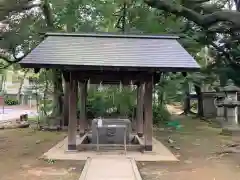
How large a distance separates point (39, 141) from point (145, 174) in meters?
5.82

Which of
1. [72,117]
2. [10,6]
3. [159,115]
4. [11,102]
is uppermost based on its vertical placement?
[10,6]

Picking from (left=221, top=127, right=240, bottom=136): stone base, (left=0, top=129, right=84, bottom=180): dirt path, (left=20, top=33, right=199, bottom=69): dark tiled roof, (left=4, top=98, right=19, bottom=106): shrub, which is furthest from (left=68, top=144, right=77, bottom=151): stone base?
(left=4, top=98, right=19, bottom=106): shrub

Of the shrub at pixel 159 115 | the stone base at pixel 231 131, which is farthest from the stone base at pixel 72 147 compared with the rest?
the shrub at pixel 159 115

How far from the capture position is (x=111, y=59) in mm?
8625

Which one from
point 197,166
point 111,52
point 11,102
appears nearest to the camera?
point 197,166

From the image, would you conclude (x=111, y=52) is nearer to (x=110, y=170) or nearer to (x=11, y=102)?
(x=110, y=170)

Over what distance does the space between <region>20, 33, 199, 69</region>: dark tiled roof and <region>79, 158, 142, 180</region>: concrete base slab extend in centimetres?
229

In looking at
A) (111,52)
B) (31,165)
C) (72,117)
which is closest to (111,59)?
(111,52)

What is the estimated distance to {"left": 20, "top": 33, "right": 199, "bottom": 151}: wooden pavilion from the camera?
8.31 meters

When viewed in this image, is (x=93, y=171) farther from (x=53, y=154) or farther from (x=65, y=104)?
(x=65, y=104)

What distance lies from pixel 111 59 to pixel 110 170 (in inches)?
119

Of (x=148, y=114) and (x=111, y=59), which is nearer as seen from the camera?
(x=111, y=59)

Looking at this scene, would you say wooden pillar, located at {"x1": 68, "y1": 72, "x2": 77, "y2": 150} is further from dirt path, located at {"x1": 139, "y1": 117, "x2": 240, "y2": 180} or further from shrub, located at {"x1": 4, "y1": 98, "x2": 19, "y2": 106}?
shrub, located at {"x1": 4, "y1": 98, "x2": 19, "y2": 106}

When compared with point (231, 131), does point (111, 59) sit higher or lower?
higher
